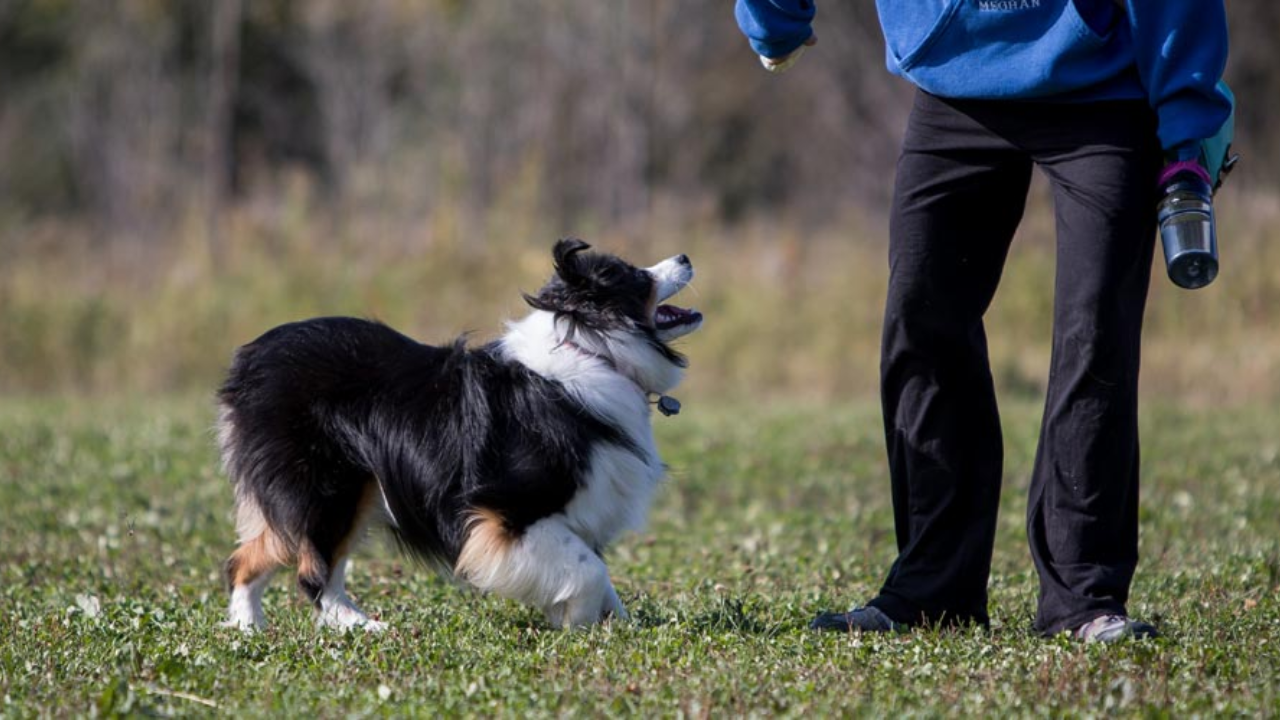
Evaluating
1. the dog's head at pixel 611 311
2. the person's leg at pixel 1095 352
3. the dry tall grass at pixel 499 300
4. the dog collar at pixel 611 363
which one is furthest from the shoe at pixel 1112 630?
the dry tall grass at pixel 499 300

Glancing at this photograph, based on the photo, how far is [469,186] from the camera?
21578 millimetres

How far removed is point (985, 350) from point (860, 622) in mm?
920

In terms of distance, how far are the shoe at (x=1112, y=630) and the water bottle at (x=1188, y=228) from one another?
947 mm

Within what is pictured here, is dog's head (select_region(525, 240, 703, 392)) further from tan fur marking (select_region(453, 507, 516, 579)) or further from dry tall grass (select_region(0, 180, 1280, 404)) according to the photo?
dry tall grass (select_region(0, 180, 1280, 404))

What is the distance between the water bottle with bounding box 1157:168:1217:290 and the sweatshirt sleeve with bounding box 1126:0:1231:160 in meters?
0.08

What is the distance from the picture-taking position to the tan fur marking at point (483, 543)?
4.54 meters

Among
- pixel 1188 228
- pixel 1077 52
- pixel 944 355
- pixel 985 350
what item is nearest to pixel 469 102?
pixel 985 350

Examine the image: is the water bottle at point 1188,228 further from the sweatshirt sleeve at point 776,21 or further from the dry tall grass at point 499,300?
the dry tall grass at point 499,300

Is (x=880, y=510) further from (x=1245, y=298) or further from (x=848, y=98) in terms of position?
(x=848, y=98)

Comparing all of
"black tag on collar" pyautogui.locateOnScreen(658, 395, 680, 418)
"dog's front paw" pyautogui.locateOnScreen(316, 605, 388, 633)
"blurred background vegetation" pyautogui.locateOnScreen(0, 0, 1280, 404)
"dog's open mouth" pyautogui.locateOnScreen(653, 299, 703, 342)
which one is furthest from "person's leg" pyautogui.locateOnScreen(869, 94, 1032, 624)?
"blurred background vegetation" pyautogui.locateOnScreen(0, 0, 1280, 404)

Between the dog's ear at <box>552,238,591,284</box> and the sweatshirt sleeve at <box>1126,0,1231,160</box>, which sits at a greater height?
the sweatshirt sleeve at <box>1126,0,1231,160</box>

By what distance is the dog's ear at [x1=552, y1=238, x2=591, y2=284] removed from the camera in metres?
4.80

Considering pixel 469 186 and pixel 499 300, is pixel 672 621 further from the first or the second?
pixel 469 186

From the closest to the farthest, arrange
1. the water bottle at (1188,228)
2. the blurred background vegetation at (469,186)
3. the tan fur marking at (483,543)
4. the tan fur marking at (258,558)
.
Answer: the water bottle at (1188,228) < the tan fur marking at (483,543) < the tan fur marking at (258,558) < the blurred background vegetation at (469,186)
